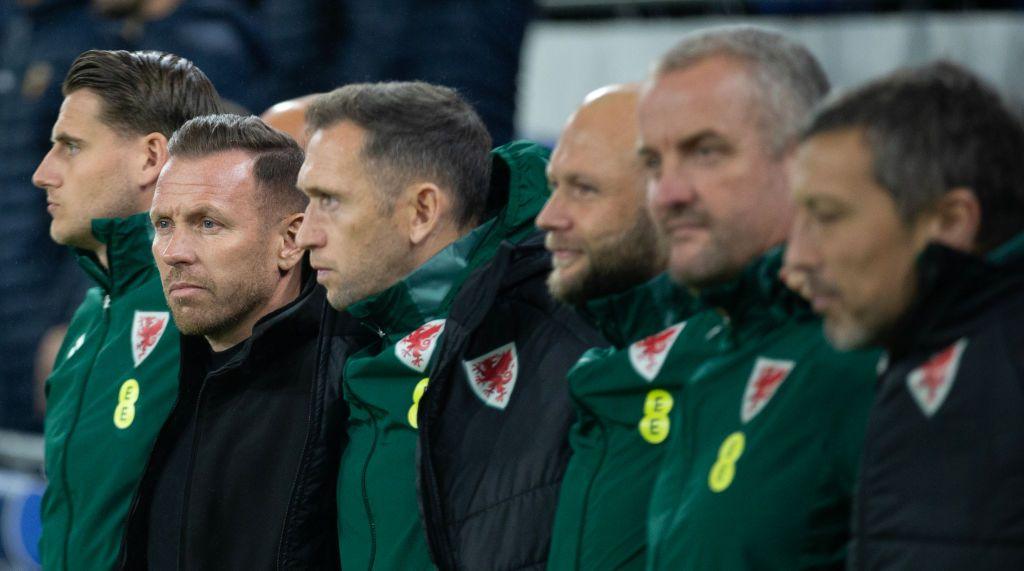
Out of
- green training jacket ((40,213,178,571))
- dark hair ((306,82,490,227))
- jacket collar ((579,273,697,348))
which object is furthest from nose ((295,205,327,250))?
jacket collar ((579,273,697,348))

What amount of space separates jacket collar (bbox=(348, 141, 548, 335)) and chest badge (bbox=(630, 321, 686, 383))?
483mm

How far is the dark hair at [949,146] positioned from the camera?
152 cm

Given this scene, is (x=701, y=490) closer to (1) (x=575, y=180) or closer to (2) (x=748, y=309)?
(2) (x=748, y=309)

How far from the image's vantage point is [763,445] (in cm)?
171

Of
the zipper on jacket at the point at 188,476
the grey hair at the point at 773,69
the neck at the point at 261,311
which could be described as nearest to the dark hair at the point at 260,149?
the neck at the point at 261,311

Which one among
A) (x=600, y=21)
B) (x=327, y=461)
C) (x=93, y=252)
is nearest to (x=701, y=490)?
(x=327, y=461)

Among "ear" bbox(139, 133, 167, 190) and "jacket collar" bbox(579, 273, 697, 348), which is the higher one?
"jacket collar" bbox(579, 273, 697, 348)

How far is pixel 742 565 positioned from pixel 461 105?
1192mm

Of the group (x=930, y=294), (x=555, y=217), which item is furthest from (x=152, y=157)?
(x=930, y=294)

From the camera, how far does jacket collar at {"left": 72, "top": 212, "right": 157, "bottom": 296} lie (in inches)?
115

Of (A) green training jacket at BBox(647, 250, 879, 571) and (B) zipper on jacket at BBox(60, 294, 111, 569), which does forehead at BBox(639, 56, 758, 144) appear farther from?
(B) zipper on jacket at BBox(60, 294, 111, 569)

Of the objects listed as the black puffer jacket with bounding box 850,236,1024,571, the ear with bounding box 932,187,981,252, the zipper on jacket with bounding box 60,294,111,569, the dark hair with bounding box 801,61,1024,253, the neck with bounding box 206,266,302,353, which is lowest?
the zipper on jacket with bounding box 60,294,111,569

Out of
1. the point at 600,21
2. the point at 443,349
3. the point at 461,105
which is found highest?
the point at 461,105

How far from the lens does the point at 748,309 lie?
6.01 feet
